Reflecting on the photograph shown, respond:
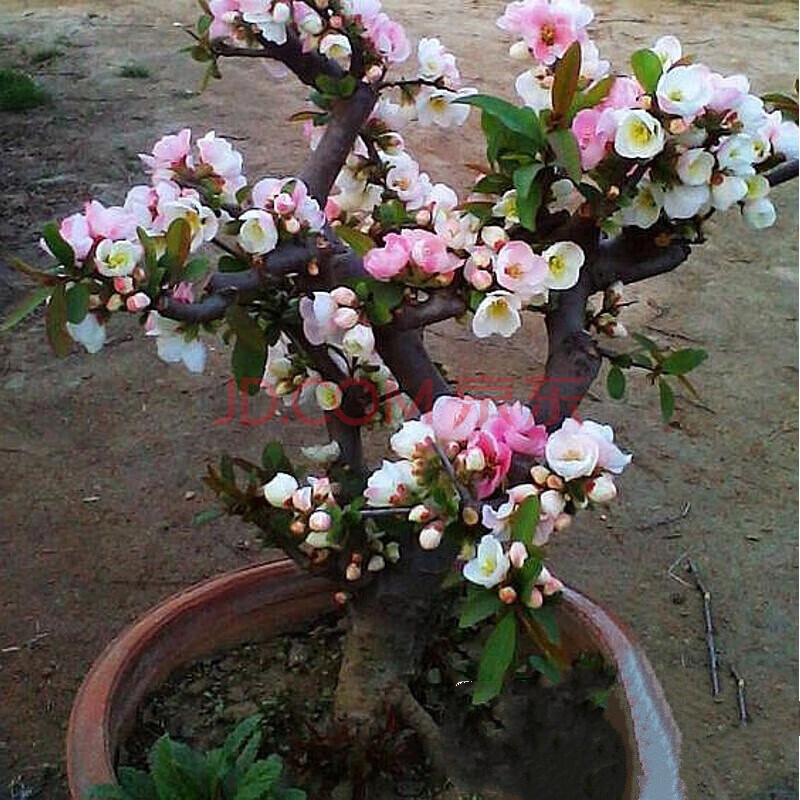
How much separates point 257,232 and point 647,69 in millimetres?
354

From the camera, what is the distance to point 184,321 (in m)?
1.02

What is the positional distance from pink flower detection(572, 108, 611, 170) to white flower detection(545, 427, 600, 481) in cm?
23

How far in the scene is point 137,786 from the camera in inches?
45.3

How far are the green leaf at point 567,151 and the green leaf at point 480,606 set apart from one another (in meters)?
0.34

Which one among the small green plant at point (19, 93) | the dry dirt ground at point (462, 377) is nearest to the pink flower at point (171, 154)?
the dry dirt ground at point (462, 377)

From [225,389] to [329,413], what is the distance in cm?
129

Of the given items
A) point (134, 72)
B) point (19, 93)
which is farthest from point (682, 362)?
point (134, 72)

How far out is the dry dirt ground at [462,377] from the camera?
6.14 ft

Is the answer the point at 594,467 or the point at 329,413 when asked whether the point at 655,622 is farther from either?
the point at 594,467

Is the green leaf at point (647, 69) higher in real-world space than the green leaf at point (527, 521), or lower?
higher

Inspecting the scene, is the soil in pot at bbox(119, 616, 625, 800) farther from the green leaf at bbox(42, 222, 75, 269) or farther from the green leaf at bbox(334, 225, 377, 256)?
the green leaf at bbox(42, 222, 75, 269)

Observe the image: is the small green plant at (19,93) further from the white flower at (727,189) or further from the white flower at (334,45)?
the white flower at (727,189)

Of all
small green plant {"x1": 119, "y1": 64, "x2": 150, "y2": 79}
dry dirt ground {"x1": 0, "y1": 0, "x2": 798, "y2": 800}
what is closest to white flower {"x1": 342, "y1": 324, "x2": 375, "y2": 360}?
dry dirt ground {"x1": 0, "y1": 0, "x2": 798, "y2": 800}

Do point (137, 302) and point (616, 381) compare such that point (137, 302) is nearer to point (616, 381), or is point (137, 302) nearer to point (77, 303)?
point (77, 303)
